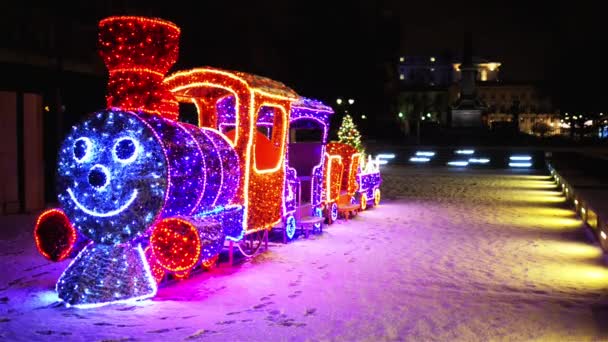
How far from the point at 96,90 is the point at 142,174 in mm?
16749

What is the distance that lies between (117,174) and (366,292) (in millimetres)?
3222

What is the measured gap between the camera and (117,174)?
718 cm

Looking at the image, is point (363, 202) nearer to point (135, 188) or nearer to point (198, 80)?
point (198, 80)

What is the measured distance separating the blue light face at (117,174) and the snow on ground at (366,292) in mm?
951

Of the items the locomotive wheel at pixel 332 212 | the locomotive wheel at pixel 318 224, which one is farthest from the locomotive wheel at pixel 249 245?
the locomotive wheel at pixel 332 212

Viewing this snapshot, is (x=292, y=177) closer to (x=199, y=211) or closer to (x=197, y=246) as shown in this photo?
(x=199, y=211)

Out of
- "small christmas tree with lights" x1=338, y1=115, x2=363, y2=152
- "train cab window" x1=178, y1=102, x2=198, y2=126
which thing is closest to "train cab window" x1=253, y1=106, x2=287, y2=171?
"small christmas tree with lights" x1=338, y1=115, x2=363, y2=152

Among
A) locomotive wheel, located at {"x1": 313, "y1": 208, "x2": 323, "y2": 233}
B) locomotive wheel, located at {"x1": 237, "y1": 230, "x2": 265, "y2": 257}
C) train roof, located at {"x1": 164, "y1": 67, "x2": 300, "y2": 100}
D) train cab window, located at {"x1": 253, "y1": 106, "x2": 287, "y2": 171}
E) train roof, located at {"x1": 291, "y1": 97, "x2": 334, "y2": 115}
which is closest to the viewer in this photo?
train roof, located at {"x1": 164, "y1": 67, "x2": 300, "y2": 100}

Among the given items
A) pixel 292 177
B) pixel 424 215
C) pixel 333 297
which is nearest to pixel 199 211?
pixel 333 297

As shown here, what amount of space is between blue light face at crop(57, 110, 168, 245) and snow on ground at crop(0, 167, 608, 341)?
0.95 m

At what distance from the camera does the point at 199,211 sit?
816cm

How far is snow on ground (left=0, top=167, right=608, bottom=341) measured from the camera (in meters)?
6.27

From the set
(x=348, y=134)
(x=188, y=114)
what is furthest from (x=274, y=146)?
(x=188, y=114)

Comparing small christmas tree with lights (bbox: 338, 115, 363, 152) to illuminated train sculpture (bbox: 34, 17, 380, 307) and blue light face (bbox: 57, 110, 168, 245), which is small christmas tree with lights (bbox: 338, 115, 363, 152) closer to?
illuminated train sculpture (bbox: 34, 17, 380, 307)
